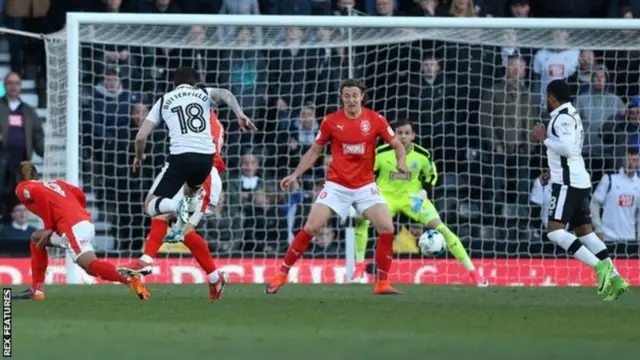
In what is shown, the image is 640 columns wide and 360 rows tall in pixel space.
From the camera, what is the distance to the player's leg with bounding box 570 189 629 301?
14.9m

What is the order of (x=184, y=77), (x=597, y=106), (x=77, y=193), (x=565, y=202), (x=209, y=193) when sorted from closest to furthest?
(x=184, y=77)
(x=77, y=193)
(x=565, y=202)
(x=209, y=193)
(x=597, y=106)

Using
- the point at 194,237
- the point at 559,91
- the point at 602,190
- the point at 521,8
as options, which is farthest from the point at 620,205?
the point at 194,237

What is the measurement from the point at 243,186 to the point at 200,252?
5762mm

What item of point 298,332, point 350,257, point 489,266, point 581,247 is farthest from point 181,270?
point 298,332

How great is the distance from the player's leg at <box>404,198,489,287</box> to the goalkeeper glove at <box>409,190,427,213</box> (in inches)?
1.1

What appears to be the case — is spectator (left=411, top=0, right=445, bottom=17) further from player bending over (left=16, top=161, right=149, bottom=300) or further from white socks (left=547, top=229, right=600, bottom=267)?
player bending over (left=16, top=161, right=149, bottom=300)

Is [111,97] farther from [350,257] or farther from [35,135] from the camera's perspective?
[350,257]

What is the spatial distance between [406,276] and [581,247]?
4.71m

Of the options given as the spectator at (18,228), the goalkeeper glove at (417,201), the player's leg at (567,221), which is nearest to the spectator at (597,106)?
the goalkeeper glove at (417,201)

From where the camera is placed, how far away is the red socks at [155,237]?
14.3 m

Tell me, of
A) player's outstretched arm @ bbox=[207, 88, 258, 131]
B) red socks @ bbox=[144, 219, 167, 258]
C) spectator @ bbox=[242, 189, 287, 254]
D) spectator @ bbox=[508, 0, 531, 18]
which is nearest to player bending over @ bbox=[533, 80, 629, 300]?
player's outstretched arm @ bbox=[207, 88, 258, 131]

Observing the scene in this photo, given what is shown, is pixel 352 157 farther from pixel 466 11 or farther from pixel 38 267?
pixel 466 11

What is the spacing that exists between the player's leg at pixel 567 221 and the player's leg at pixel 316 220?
1.87 meters

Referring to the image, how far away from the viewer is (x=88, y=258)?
14375 millimetres
